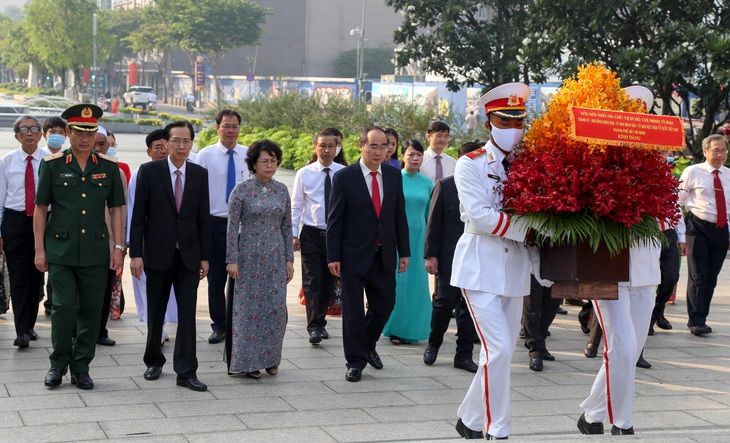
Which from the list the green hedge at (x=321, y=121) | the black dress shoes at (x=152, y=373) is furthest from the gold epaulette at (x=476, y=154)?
the green hedge at (x=321, y=121)

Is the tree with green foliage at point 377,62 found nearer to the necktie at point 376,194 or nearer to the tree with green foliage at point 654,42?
the tree with green foliage at point 654,42

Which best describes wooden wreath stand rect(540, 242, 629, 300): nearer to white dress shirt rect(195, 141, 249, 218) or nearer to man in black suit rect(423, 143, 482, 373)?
man in black suit rect(423, 143, 482, 373)

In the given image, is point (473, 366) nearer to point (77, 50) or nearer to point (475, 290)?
point (475, 290)

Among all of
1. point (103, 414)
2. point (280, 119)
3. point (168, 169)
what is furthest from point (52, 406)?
point (280, 119)

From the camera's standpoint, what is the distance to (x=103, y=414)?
6402 mm

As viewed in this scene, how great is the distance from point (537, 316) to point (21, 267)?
4.21 metres

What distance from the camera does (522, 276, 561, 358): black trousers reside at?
832 cm

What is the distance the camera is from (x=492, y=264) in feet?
18.7

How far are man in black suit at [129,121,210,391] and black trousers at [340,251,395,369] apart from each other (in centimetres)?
110

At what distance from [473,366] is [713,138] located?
143 inches

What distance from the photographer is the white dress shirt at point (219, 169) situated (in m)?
9.00

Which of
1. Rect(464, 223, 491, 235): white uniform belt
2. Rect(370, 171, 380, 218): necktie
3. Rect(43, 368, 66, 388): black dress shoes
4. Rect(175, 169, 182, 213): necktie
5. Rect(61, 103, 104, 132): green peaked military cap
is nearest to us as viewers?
Rect(464, 223, 491, 235): white uniform belt

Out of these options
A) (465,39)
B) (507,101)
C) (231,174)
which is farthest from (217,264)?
(465,39)

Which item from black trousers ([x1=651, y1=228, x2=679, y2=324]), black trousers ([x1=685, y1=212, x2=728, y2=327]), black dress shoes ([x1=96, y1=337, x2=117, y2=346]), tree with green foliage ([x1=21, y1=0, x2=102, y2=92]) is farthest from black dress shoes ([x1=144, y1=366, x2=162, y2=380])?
tree with green foliage ([x1=21, y1=0, x2=102, y2=92])
